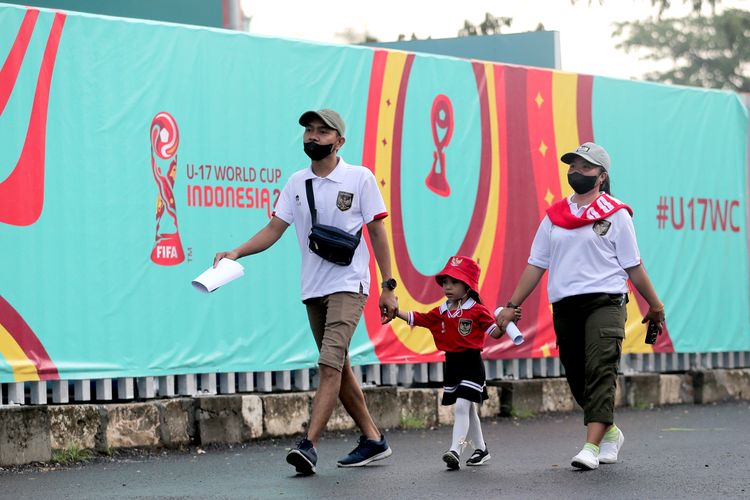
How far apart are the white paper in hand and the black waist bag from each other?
1.58 ft

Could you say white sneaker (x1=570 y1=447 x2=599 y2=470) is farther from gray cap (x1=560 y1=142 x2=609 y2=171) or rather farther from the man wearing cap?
gray cap (x1=560 y1=142 x2=609 y2=171)

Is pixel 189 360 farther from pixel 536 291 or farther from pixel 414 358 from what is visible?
pixel 536 291

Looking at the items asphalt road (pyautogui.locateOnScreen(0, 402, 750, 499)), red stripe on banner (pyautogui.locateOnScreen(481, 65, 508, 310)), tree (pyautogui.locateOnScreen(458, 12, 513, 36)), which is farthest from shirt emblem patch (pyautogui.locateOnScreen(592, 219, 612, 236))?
tree (pyautogui.locateOnScreen(458, 12, 513, 36))

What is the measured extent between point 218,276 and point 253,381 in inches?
119

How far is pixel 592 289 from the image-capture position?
816cm

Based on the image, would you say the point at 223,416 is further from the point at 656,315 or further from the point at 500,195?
the point at 500,195

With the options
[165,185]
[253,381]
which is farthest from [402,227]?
[165,185]

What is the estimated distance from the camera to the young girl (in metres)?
8.44

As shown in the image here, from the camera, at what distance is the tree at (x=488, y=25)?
23219mm

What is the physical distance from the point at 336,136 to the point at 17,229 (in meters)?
2.34

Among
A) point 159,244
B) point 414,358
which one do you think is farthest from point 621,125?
point 159,244

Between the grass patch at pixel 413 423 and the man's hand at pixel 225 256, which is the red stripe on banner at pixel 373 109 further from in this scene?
the man's hand at pixel 225 256

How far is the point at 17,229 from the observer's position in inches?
368

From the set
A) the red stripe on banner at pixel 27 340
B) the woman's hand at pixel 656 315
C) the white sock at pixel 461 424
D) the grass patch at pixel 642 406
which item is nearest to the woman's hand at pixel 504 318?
the white sock at pixel 461 424
